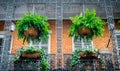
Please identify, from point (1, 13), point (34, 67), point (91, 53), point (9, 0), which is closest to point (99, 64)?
point (91, 53)

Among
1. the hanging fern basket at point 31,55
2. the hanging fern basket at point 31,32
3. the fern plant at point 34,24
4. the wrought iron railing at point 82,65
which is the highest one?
the fern plant at point 34,24

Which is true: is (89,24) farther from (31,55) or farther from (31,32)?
(31,55)

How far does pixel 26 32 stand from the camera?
9734 millimetres

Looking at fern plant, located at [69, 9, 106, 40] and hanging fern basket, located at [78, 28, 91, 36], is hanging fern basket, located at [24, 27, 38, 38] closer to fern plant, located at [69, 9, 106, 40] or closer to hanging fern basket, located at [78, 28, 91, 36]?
fern plant, located at [69, 9, 106, 40]

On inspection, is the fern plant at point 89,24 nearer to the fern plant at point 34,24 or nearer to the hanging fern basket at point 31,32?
the fern plant at point 34,24

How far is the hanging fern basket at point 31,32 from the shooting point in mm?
9664

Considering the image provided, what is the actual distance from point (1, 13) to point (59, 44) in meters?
3.83

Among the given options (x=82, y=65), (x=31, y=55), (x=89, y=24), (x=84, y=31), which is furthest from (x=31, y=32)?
(x=82, y=65)

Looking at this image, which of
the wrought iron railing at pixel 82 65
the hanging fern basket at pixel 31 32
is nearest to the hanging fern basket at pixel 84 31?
the wrought iron railing at pixel 82 65

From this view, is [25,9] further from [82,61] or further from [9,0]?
[82,61]

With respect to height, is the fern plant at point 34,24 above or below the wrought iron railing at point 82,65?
above

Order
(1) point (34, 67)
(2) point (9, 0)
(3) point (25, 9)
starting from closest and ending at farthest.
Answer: (1) point (34, 67)
(2) point (9, 0)
(3) point (25, 9)

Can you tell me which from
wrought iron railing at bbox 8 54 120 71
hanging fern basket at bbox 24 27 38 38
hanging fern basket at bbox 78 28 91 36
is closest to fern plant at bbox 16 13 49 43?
hanging fern basket at bbox 24 27 38 38

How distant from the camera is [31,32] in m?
9.66
